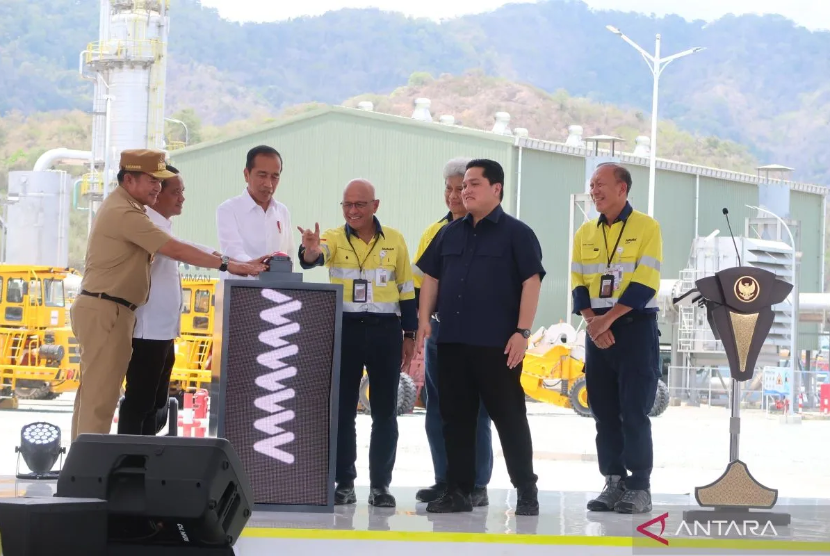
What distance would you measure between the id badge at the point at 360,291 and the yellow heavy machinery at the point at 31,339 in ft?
45.8

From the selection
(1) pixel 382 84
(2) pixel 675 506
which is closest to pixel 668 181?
(2) pixel 675 506

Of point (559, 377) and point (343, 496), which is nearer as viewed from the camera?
point (343, 496)

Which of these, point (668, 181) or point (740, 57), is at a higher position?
point (740, 57)

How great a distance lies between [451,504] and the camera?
5.65 metres

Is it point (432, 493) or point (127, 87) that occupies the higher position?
point (127, 87)

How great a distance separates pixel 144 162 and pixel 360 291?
117 centimetres

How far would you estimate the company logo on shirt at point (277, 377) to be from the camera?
552 centimetres

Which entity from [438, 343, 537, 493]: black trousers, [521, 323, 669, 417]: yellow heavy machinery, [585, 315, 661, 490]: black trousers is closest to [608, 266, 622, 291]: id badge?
[585, 315, 661, 490]: black trousers

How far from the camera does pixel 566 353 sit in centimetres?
1864

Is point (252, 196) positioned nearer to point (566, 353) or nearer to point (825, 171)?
point (566, 353)

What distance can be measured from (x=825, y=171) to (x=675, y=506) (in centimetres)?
10672

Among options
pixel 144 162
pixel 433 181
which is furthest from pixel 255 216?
pixel 433 181

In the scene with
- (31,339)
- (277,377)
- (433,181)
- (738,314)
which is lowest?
(31,339)

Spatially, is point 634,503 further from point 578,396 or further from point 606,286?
point 578,396
